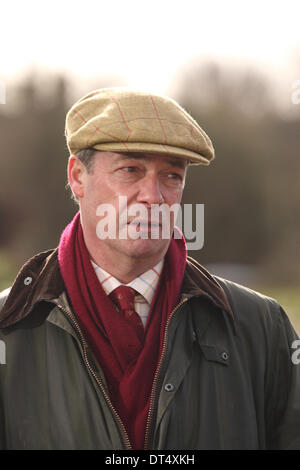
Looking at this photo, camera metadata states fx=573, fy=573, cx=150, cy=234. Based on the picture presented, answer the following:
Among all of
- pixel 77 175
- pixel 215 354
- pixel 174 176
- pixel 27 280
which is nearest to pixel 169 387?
pixel 215 354

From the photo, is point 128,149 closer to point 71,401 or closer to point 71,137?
point 71,137

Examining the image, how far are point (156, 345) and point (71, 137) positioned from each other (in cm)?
94

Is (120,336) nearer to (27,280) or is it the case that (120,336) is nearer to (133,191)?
(27,280)

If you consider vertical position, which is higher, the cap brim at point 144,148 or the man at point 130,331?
the cap brim at point 144,148

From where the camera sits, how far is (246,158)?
64.5 feet

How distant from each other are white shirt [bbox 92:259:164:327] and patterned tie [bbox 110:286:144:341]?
0.07 ft

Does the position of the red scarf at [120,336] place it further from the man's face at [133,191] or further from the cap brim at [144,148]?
the cap brim at [144,148]

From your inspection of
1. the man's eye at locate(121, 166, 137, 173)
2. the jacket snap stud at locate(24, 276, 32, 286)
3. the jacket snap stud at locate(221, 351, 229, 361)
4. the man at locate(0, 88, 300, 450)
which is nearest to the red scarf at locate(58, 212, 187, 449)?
the man at locate(0, 88, 300, 450)

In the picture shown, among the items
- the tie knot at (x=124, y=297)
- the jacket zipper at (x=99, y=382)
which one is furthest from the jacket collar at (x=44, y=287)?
the tie knot at (x=124, y=297)

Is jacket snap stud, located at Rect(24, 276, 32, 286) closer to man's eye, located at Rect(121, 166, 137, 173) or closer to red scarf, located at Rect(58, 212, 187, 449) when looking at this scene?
red scarf, located at Rect(58, 212, 187, 449)

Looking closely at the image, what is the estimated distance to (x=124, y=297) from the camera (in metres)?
2.39

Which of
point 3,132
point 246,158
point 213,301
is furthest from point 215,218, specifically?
point 213,301

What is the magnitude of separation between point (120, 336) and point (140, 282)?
27 cm

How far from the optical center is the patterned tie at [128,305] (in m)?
2.37
